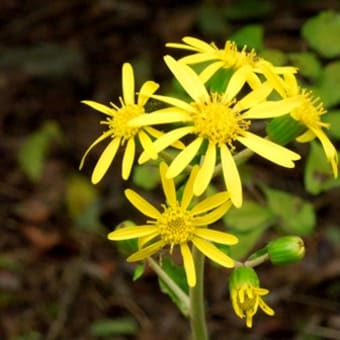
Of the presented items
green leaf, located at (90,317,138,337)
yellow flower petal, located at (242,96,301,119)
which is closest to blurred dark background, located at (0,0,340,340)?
green leaf, located at (90,317,138,337)

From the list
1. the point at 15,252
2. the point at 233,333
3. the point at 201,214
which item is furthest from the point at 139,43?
the point at 201,214

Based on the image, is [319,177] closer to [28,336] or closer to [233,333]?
[233,333]

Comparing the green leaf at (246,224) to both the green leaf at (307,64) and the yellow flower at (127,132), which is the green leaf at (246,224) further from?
the yellow flower at (127,132)

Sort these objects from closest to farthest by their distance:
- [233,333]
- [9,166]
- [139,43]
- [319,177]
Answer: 1. [319,177]
2. [233,333]
3. [9,166]
4. [139,43]

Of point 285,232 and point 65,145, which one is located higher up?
point 65,145

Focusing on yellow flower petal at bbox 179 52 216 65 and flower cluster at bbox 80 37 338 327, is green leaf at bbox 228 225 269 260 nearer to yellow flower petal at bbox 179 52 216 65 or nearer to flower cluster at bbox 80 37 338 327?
flower cluster at bbox 80 37 338 327

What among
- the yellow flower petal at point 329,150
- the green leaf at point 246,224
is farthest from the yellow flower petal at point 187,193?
the green leaf at point 246,224

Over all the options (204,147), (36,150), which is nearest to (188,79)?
(204,147)
